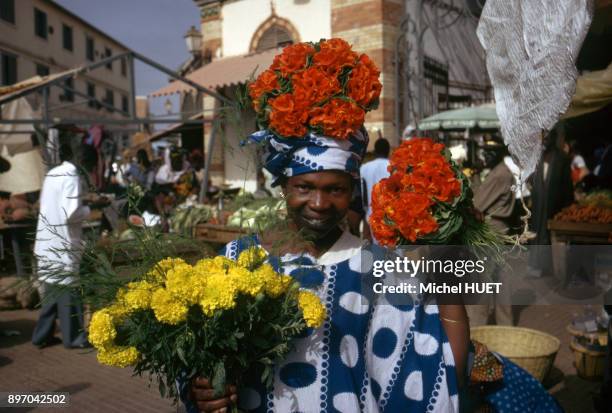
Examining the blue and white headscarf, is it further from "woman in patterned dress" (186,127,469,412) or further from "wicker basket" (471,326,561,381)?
"wicker basket" (471,326,561,381)

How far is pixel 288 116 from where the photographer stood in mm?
1782

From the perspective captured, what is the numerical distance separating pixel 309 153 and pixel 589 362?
12.3 feet

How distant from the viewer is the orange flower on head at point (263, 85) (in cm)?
187

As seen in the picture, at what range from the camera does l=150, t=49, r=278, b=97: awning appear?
1250 cm

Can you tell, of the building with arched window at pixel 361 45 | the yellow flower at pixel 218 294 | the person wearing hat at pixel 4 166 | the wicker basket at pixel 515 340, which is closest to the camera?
the yellow flower at pixel 218 294

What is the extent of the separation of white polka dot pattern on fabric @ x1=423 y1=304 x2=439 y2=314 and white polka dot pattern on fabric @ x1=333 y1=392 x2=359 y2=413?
37cm

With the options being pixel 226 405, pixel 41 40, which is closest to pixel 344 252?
pixel 226 405

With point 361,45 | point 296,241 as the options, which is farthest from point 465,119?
point 296,241

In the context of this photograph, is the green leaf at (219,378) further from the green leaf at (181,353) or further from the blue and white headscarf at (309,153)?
the blue and white headscarf at (309,153)

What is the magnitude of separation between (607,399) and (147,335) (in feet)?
10.2

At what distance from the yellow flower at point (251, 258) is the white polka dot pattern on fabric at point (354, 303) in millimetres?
332

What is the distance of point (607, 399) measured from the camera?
11.0ft

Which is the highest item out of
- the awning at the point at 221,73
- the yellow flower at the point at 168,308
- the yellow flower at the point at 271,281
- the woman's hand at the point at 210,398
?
the awning at the point at 221,73

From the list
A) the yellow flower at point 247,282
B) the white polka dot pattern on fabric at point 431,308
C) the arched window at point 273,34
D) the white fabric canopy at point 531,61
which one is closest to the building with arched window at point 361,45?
the arched window at point 273,34
